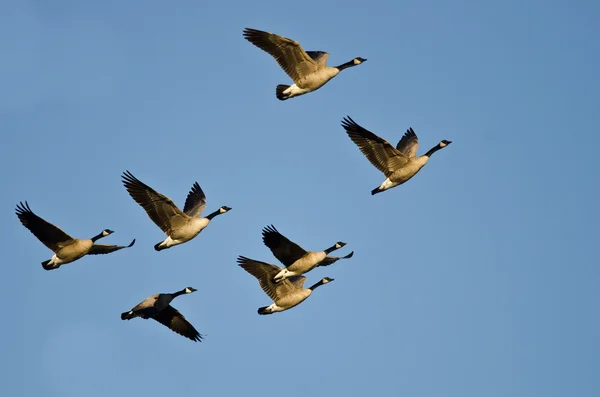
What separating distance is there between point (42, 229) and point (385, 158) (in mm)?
8083

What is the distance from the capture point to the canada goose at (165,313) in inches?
1050

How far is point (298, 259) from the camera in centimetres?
2508

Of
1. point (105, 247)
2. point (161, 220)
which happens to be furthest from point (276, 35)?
point (105, 247)

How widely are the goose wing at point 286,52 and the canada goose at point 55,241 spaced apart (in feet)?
18.2

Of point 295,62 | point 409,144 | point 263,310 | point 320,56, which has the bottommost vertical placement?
point 263,310

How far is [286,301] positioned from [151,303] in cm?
320

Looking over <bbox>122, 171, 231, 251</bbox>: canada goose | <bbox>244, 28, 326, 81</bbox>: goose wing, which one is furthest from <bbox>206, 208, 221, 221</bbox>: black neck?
<bbox>244, 28, 326, 81</bbox>: goose wing

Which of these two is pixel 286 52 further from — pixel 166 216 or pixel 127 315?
pixel 127 315

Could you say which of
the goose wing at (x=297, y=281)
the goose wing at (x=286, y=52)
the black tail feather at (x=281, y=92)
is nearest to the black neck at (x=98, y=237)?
the goose wing at (x=297, y=281)

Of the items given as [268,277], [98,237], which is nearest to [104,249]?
[98,237]

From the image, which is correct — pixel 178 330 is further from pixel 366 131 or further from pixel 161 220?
pixel 366 131

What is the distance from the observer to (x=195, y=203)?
27922 millimetres

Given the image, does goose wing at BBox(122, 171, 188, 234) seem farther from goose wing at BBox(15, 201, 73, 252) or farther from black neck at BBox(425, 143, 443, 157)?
black neck at BBox(425, 143, 443, 157)

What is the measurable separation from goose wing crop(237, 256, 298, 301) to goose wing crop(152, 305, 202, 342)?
2.99 metres
